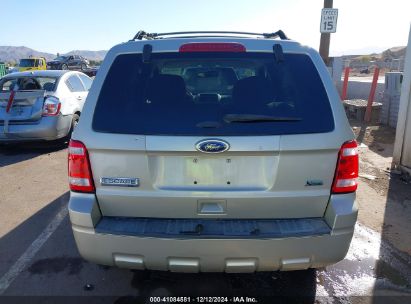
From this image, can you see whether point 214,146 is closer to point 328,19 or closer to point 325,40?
point 328,19

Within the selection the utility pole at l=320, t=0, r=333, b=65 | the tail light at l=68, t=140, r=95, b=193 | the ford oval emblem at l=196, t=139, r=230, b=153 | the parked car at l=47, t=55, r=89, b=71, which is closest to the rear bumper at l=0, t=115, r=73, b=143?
the tail light at l=68, t=140, r=95, b=193

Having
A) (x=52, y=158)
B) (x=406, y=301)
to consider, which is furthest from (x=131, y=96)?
(x=52, y=158)

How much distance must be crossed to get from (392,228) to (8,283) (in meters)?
4.11

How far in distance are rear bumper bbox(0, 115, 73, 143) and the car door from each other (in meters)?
0.91

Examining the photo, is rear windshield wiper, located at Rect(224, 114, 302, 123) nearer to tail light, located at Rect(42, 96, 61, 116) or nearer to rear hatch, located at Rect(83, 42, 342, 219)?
rear hatch, located at Rect(83, 42, 342, 219)

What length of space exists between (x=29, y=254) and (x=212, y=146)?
2528 mm

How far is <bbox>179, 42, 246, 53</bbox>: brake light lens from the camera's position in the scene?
2.53 meters

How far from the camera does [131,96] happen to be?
8.19 feet

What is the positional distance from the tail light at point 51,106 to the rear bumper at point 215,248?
18.1 ft

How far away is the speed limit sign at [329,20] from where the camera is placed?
383 inches

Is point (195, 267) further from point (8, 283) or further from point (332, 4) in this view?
point (332, 4)

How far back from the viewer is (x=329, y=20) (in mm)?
9836

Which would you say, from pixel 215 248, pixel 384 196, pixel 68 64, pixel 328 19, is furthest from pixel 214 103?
pixel 68 64

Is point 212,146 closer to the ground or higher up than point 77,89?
higher up
